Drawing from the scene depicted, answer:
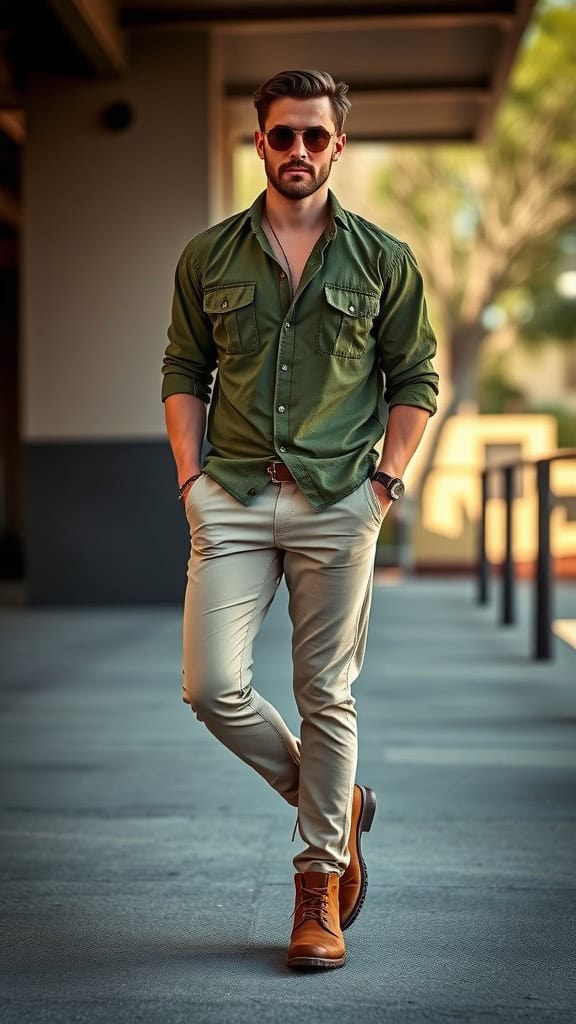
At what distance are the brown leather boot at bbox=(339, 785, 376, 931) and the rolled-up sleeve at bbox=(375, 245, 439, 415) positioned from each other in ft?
2.40

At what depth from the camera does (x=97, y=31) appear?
7.05m

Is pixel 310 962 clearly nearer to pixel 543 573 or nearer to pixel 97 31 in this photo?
pixel 543 573

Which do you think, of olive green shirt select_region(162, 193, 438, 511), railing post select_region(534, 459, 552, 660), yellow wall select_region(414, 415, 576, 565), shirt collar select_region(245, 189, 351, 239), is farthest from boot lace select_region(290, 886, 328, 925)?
yellow wall select_region(414, 415, 576, 565)

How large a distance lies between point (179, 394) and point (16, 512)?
44.1 ft

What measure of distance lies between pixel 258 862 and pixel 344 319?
4.03 feet

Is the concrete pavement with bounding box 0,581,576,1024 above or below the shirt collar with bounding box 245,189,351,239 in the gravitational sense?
below

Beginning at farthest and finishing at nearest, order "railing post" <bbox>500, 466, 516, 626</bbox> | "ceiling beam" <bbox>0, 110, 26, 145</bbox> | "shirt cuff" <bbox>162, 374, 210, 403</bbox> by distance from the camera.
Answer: "ceiling beam" <bbox>0, 110, 26, 145</bbox>
"railing post" <bbox>500, 466, 516, 626</bbox>
"shirt cuff" <bbox>162, 374, 210, 403</bbox>

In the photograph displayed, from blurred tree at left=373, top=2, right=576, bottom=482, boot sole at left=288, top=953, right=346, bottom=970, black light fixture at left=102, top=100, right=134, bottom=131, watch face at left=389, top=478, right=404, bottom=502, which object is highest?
blurred tree at left=373, top=2, right=576, bottom=482

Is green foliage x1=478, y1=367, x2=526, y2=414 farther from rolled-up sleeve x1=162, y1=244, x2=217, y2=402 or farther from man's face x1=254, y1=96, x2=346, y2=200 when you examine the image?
man's face x1=254, y1=96, x2=346, y2=200

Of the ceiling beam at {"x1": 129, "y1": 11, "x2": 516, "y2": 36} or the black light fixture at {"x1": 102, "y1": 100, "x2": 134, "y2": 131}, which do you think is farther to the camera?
the black light fixture at {"x1": 102, "y1": 100, "x2": 134, "y2": 131}

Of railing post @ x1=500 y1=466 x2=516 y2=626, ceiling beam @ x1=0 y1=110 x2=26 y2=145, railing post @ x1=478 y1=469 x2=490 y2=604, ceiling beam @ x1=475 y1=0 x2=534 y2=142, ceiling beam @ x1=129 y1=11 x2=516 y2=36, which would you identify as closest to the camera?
railing post @ x1=500 y1=466 x2=516 y2=626

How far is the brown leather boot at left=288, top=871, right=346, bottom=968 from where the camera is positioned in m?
2.10

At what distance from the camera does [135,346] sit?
8016 mm

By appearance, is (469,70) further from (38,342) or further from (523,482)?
(523,482)
